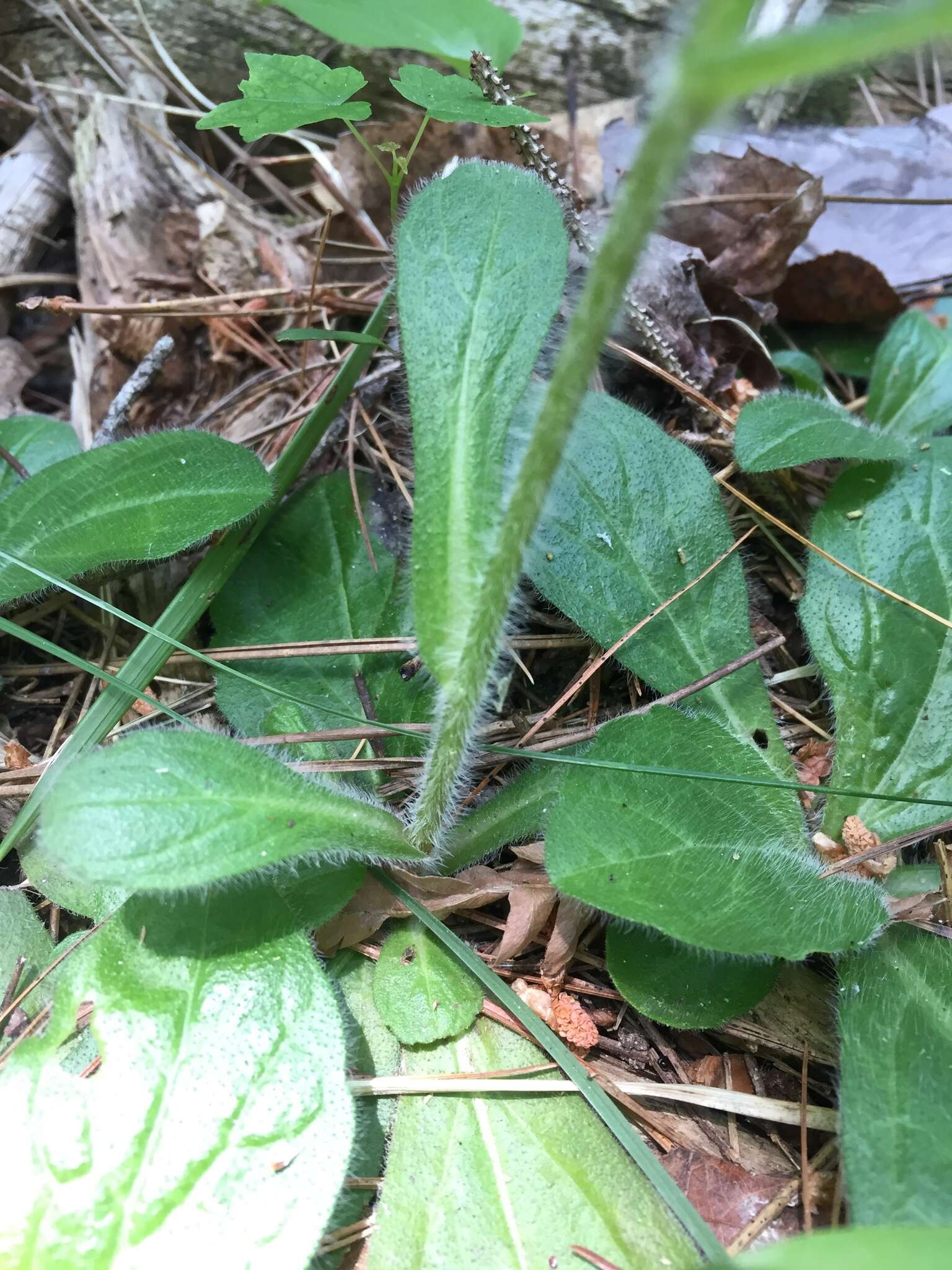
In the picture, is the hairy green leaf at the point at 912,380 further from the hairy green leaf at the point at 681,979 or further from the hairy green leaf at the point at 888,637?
the hairy green leaf at the point at 681,979

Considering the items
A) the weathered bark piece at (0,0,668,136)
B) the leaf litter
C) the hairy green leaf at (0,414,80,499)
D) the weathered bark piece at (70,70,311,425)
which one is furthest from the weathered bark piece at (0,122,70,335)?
the hairy green leaf at (0,414,80,499)

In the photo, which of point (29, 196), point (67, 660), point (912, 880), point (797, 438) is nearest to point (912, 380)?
point (797, 438)

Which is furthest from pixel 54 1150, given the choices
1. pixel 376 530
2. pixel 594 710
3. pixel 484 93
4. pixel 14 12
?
pixel 14 12

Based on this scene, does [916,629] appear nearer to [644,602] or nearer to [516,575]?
[644,602]

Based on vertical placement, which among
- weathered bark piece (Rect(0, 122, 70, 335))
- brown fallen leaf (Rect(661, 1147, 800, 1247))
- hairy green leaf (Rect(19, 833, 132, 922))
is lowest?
brown fallen leaf (Rect(661, 1147, 800, 1247))

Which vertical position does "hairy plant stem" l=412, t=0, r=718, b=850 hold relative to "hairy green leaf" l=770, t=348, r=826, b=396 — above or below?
above

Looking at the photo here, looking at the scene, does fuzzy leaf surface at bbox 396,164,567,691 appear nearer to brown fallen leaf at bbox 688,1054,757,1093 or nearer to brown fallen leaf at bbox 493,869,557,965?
brown fallen leaf at bbox 493,869,557,965
